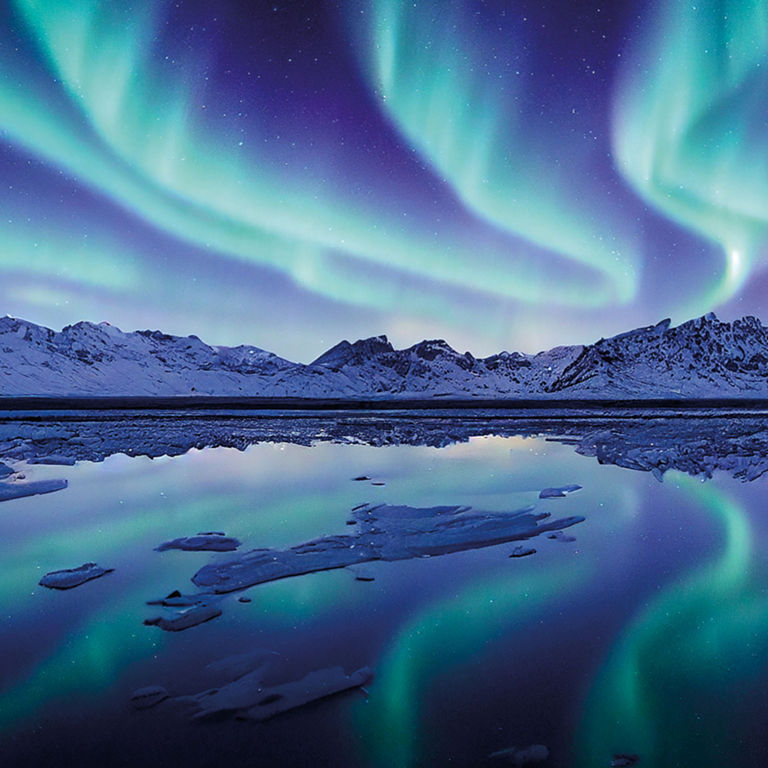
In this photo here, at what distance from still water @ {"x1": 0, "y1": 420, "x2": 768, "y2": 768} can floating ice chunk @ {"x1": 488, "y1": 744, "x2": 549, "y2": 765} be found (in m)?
0.06

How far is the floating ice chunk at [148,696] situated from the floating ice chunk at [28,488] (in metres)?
9.61

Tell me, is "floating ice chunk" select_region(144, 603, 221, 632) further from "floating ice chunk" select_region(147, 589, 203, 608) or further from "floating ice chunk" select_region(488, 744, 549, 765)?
"floating ice chunk" select_region(488, 744, 549, 765)

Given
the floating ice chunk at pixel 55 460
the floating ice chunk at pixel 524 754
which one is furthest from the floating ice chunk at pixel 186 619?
the floating ice chunk at pixel 55 460

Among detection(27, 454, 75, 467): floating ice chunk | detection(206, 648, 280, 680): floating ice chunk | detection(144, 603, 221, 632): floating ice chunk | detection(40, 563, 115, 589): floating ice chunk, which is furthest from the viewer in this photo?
detection(27, 454, 75, 467): floating ice chunk

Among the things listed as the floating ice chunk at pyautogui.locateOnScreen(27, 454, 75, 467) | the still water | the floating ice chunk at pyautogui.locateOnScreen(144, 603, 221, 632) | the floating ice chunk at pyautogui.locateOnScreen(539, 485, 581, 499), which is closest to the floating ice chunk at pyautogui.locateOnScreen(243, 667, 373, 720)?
the still water

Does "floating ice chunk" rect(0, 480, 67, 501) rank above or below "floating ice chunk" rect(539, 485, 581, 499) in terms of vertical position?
below

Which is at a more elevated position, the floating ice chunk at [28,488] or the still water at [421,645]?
the still water at [421,645]

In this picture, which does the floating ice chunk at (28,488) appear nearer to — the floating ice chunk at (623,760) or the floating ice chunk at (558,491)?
the floating ice chunk at (558,491)

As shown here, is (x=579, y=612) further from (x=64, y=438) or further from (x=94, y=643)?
(x=64, y=438)

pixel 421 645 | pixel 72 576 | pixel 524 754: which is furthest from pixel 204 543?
pixel 524 754

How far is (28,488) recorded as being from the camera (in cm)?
1302

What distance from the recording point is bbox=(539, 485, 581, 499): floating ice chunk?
1221 cm

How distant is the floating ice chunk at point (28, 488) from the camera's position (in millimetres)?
12253

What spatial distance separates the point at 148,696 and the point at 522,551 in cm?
524
